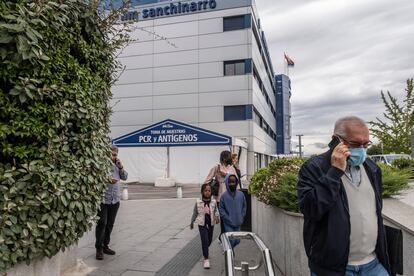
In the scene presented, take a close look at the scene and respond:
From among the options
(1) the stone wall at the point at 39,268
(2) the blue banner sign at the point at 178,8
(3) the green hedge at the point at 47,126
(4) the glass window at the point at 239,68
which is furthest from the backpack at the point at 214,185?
(2) the blue banner sign at the point at 178,8

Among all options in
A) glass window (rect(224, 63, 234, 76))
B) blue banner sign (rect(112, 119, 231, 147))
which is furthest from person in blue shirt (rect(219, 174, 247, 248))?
glass window (rect(224, 63, 234, 76))

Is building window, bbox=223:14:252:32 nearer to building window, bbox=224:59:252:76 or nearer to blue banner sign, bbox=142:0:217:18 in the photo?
blue banner sign, bbox=142:0:217:18

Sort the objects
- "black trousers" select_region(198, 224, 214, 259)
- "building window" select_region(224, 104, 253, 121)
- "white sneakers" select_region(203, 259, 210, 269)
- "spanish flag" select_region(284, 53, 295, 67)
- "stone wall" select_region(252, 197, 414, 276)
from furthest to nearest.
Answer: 1. "spanish flag" select_region(284, 53, 295, 67)
2. "building window" select_region(224, 104, 253, 121)
3. "black trousers" select_region(198, 224, 214, 259)
4. "white sneakers" select_region(203, 259, 210, 269)
5. "stone wall" select_region(252, 197, 414, 276)

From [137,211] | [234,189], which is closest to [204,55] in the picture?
[137,211]

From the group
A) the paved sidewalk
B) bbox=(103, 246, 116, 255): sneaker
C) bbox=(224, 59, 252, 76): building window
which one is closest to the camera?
the paved sidewalk

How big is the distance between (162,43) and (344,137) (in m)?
30.1

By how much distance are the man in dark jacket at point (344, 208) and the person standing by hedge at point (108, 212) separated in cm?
390

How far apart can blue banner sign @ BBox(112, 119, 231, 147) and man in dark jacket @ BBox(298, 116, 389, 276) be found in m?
15.8

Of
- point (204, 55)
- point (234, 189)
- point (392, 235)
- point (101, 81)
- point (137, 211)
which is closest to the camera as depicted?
point (392, 235)

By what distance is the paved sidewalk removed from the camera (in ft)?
18.3

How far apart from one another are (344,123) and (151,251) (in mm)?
5080

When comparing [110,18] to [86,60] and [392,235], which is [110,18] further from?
[392,235]

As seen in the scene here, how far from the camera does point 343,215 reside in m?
2.49

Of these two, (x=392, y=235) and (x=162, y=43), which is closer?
(x=392, y=235)
